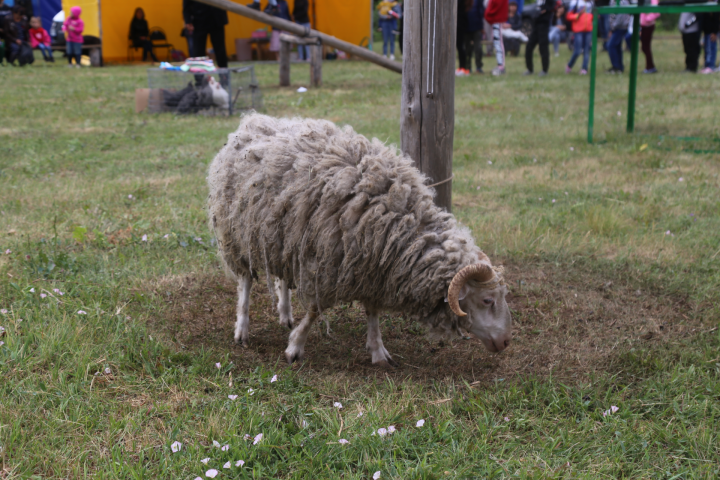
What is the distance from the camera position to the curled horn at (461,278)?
9.53ft

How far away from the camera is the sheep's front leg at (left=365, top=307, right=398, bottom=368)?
138 inches

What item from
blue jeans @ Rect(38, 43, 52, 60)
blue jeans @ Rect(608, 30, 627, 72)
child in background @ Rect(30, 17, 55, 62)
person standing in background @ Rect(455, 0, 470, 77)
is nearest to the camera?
blue jeans @ Rect(608, 30, 627, 72)

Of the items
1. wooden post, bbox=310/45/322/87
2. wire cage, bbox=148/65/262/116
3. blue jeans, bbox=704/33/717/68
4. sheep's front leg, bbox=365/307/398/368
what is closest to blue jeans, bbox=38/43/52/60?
wooden post, bbox=310/45/322/87

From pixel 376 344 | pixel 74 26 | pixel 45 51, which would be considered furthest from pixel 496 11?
pixel 376 344

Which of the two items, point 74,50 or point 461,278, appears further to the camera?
point 74,50

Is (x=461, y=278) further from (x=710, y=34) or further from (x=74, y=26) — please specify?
(x=74, y=26)

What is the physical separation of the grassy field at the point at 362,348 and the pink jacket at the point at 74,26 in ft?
38.8

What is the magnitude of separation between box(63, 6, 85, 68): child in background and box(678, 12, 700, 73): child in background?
15.5m

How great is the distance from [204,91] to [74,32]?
10.2 meters

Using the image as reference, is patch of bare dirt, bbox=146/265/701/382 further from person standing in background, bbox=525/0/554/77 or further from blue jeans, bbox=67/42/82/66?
blue jeans, bbox=67/42/82/66

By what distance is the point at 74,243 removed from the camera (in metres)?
4.79

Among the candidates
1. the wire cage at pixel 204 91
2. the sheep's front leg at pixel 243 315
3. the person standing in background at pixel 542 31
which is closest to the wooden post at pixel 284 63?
the wire cage at pixel 204 91

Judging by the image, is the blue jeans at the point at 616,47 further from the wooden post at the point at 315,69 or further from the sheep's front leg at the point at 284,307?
the sheep's front leg at the point at 284,307

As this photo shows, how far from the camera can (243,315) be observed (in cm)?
376
